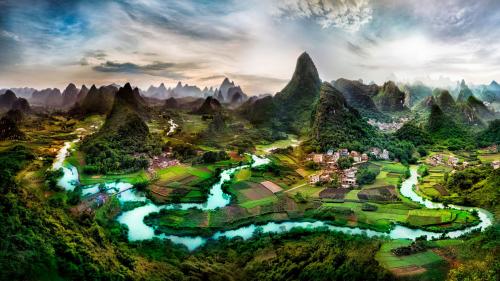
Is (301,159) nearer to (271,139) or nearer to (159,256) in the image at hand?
(271,139)

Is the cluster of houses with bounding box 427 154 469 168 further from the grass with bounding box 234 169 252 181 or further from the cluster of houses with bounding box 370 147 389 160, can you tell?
the grass with bounding box 234 169 252 181

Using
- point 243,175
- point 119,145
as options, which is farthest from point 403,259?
point 119,145

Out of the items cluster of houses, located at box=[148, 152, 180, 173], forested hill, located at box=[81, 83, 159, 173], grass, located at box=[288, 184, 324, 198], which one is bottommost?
grass, located at box=[288, 184, 324, 198]

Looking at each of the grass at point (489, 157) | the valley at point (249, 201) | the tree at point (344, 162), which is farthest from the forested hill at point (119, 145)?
the grass at point (489, 157)

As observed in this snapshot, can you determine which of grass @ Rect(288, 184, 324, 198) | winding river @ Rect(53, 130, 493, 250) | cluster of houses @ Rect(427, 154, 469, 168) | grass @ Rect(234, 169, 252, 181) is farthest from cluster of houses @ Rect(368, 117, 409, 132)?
grass @ Rect(288, 184, 324, 198)

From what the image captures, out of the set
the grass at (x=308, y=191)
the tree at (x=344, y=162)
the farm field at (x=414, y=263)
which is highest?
the tree at (x=344, y=162)

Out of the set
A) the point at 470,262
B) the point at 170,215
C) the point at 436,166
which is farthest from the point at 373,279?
the point at 436,166

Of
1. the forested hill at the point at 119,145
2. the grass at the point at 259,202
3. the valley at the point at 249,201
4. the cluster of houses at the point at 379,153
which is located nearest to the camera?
the valley at the point at 249,201

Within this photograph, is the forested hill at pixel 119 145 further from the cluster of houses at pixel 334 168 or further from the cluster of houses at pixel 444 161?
the cluster of houses at pixel 444 161
